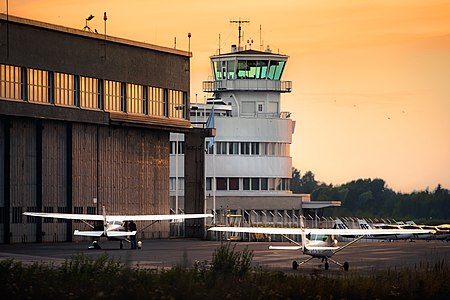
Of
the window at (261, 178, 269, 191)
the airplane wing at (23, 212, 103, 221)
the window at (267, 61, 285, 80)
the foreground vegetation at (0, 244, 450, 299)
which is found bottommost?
the foreground vegetation at (0, 244, 450, 299)

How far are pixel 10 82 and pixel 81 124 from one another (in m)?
7.36

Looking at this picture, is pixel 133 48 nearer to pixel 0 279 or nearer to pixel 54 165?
pixel 54 165

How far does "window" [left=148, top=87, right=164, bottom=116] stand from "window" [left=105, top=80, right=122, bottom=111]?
3355 mm

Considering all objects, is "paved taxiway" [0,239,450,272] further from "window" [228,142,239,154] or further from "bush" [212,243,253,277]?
"window" [228,142,239,154]

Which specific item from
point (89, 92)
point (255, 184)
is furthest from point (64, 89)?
point (255, 184)

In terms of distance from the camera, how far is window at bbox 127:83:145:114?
244 ft

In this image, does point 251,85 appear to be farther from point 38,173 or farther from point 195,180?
point 38,173

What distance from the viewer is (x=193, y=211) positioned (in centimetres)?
7869

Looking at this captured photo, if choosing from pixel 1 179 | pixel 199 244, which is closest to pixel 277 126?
pixel 199 244

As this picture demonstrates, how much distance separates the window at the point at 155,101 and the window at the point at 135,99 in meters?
0.74

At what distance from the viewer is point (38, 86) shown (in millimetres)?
65625

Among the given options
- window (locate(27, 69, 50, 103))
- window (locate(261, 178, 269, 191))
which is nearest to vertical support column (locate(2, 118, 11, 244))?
window (locate(27, 69, 50, 103))

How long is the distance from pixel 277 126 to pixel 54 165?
6041cm

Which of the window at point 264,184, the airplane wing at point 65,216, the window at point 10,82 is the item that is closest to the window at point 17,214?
the airplane wing at point 65,216
